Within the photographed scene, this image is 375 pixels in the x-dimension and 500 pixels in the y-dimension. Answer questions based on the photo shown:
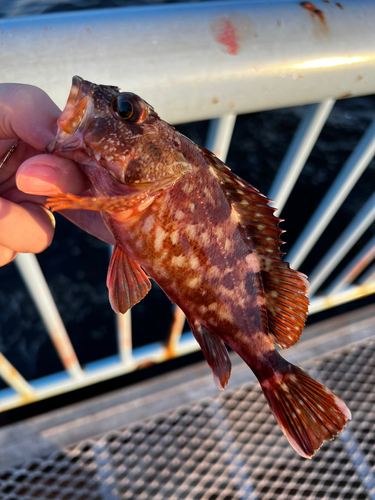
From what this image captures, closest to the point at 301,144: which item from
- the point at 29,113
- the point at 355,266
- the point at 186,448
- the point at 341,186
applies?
the point at 341,186

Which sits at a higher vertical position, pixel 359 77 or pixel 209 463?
pixel 359 77

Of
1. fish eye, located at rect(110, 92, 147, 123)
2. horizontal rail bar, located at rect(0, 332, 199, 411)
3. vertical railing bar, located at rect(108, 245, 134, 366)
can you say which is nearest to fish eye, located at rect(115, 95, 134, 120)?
fish eye, located at rect(110, 92, 147, 123)

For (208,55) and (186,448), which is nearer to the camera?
(208,55)

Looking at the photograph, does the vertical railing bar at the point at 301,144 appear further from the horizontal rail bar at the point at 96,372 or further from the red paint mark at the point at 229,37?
the horizontal rail bar at the point at 96,372

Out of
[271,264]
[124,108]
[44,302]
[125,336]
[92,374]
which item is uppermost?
[124,108]

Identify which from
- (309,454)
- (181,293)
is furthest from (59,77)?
(309,454)

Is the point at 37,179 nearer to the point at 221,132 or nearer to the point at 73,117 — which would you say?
the point at 73,117
